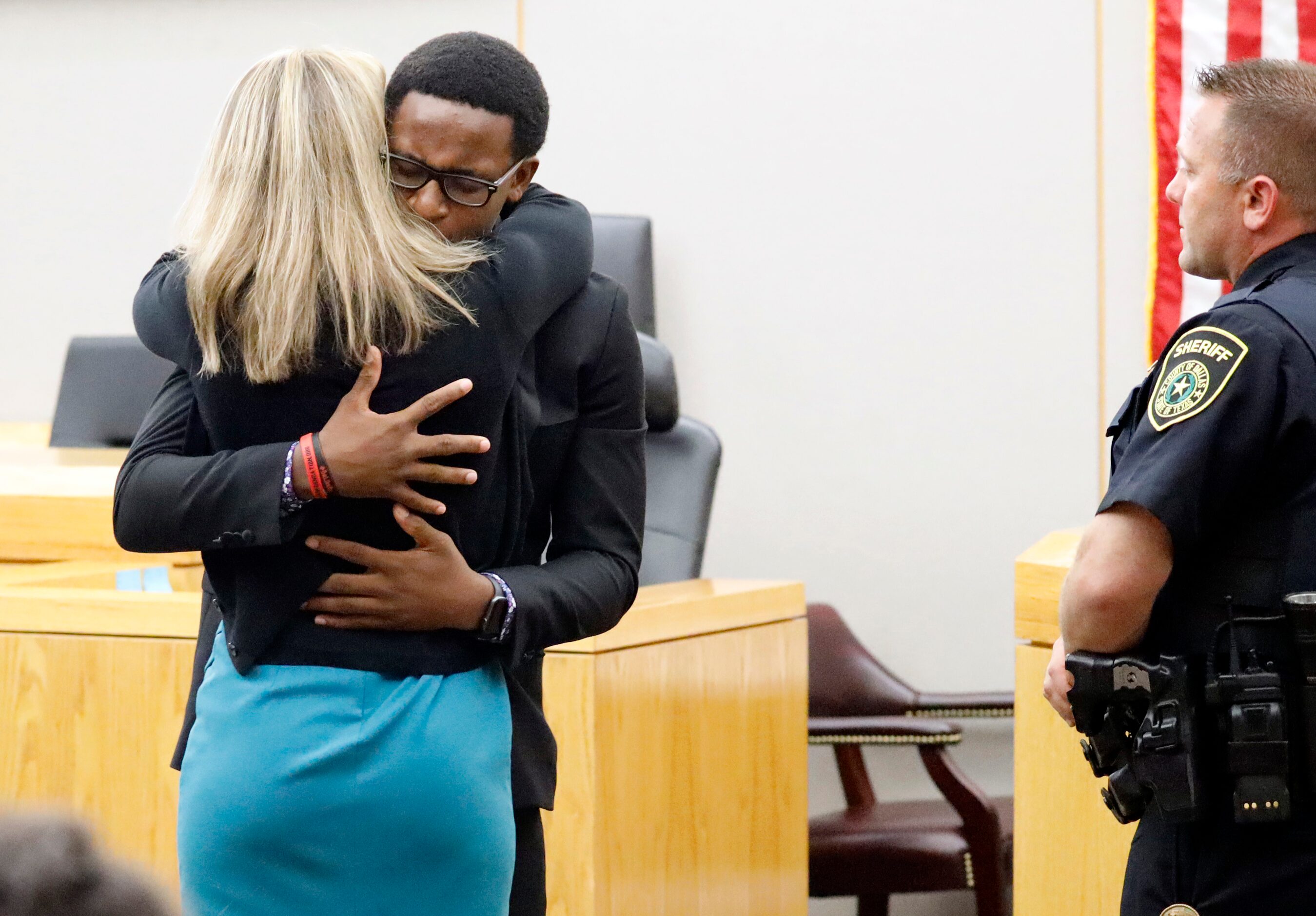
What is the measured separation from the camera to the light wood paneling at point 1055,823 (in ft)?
6.55

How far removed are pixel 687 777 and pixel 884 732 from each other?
87 centimetres

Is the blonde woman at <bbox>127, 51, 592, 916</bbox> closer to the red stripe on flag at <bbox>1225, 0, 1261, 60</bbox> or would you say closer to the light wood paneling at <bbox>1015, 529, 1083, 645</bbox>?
the light wood paneling at <bbox>1015, 529, 1083, 645</bbox>

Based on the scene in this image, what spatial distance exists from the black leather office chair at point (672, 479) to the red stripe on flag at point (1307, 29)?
1609 mm

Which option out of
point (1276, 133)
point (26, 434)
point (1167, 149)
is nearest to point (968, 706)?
point (1167, 149)

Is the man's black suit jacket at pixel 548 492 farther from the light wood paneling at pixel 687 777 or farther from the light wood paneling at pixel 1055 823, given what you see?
the light wood paneling at pixel 1055 823

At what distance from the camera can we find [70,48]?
405cm

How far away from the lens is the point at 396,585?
3.58 ft

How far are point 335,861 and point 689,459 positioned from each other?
1.79 m

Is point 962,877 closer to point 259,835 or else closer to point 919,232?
point 919,232

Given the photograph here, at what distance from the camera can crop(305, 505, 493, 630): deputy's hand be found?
3.59ft

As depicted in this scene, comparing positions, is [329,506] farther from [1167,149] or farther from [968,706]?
[1167,149]

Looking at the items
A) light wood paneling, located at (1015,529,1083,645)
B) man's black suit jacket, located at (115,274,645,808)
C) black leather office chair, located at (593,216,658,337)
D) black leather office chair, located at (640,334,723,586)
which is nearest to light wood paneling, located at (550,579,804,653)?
black leather office chair, located at (640,334,723,586)

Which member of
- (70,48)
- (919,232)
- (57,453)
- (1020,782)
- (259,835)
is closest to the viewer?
(259,835)

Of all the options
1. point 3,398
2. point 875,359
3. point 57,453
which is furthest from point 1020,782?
point 3,398
